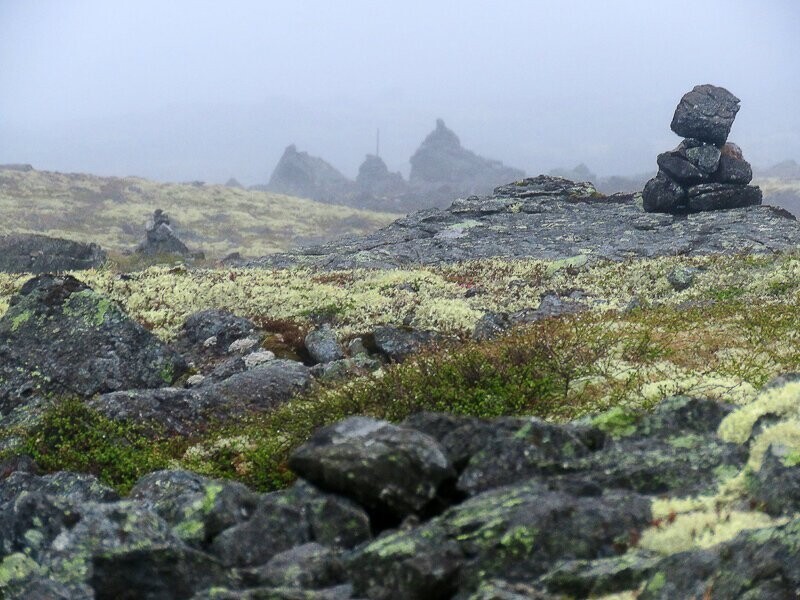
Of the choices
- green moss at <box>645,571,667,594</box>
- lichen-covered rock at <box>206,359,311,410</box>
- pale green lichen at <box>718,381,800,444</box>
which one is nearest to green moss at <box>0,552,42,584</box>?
green moss at <box>645,571,667,594</box>

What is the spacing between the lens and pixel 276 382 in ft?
45.3

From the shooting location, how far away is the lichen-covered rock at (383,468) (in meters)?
6.33

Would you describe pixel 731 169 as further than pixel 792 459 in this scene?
Yes

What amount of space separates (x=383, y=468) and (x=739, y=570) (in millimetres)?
3164

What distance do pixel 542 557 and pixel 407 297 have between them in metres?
19.7

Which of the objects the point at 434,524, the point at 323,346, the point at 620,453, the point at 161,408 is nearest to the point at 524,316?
the point at 323,346

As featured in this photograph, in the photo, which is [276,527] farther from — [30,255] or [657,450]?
[30,255]

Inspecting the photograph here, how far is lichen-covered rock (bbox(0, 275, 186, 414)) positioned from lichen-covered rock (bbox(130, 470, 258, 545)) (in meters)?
8.26

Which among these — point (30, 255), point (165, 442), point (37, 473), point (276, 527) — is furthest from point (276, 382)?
point (30, 255)

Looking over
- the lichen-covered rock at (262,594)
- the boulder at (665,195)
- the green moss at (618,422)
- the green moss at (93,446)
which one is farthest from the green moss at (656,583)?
the boulder at (665,195)

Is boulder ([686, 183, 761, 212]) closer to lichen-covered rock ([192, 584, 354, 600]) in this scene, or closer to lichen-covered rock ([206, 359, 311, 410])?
lichen-covered rock ([206, 359, 311, 410])

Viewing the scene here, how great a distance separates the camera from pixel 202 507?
22.0 feet

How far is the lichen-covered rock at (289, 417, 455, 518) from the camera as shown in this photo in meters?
6.33

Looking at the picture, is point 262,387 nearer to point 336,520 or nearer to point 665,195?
point 336,520
